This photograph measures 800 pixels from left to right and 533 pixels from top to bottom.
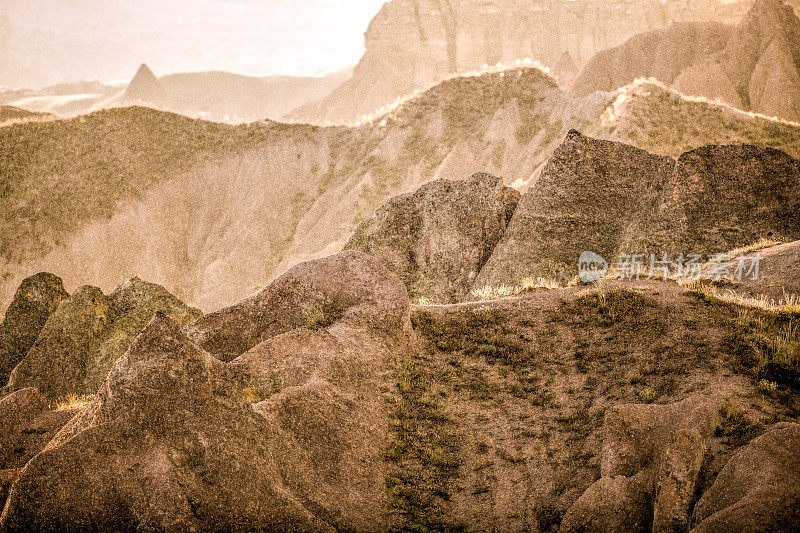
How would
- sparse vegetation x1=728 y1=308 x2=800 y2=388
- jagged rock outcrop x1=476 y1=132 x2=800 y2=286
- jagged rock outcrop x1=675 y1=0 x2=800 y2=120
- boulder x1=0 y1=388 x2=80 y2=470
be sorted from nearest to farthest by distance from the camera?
sparse vegetation x1=728 y1=308 x2=800 y2=388 → boulder x1=0 y1=388 x2=80 y2=470 → jagged rock outcrop x1=476 y1=132 x2=800 y2=286 → jagged rock outcrop x1=675 y1=0 x2=800 y2=120

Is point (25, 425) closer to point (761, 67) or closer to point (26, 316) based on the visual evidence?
point (26, 316)

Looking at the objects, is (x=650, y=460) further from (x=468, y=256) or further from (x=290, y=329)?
(x=468, y=256)

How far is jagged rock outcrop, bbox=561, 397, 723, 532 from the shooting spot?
682cm

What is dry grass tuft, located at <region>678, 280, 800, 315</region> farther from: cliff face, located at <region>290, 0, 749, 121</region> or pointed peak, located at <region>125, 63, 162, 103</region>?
pointed peak, located at <region>125, 63, 162, 103</region>

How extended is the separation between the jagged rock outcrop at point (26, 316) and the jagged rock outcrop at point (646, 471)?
21970mm

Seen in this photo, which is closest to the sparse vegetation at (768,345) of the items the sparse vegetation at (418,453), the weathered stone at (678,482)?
the weathered stone at (678,482)

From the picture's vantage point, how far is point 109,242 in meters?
43.7

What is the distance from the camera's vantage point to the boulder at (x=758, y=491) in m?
5.84

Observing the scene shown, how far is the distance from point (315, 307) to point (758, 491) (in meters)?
8.71

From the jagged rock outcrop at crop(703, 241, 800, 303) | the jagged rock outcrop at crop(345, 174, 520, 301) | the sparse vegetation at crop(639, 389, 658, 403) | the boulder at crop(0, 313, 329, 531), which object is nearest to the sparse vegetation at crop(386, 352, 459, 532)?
the boulder at crop(0, 313, 329, 531)

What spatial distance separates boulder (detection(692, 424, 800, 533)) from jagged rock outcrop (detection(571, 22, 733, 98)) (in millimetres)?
80596

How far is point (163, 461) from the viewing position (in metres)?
7.34

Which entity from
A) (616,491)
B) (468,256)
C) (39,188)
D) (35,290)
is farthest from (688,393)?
(39,188)

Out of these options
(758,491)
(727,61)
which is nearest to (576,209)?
(758,491)
